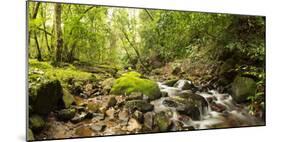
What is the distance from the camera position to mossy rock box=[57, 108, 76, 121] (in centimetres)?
284

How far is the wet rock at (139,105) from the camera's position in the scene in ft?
10.00

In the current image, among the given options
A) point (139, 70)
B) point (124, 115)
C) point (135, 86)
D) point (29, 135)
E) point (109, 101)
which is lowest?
point (29, 135)

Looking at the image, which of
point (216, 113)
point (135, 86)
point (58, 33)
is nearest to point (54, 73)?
point (58, 33)

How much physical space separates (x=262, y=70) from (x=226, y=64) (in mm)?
337

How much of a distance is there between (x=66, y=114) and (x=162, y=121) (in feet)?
2.37

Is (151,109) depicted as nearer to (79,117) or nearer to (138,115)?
(138,115)

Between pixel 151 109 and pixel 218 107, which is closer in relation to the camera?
pixel 151 109

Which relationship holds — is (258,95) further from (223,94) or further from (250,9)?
(250,9)

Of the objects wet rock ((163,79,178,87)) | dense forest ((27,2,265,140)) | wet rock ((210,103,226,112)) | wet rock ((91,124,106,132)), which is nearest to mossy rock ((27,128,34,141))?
dense forest ((27,2,265,140))

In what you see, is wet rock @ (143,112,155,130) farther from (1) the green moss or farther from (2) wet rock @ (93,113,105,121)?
(1) the green moss

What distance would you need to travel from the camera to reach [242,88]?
3387 millimetres

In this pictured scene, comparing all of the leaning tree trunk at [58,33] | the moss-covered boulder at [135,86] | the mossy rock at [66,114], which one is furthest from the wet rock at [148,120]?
the leaning tree trunk at [58,33]

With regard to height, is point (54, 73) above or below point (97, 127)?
above

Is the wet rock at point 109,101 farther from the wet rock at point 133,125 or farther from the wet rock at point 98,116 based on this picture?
the wet rock at point 133,125
